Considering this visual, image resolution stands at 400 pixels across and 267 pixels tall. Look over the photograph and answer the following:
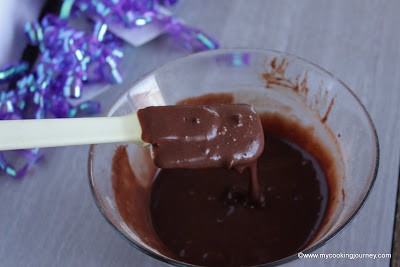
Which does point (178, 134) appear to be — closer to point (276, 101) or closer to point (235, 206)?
point (235, 206)

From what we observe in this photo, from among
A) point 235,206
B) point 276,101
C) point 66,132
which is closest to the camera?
point 66,132

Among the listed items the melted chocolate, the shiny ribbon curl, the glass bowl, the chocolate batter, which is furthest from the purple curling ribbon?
the melted chocolate

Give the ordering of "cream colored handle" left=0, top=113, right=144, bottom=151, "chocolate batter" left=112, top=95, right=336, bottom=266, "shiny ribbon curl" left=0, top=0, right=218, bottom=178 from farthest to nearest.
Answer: "shiny ribbon curl" left=0, top=0, right=218, bottom=178
"chocolate batter" left=112, top=95, right=336, bottom=266
"cream colored handle" left=0, top=113, right=144, bottom=151

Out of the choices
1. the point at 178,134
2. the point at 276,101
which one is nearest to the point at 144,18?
the point at 276,101

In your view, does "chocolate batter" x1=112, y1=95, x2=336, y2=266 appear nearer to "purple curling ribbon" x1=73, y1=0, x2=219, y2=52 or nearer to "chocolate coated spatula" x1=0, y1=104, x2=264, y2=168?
"chocolate coated spatula" x1=0, y1=104, x2=264, y2=168

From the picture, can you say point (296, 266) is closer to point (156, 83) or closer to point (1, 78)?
point (156, 83)

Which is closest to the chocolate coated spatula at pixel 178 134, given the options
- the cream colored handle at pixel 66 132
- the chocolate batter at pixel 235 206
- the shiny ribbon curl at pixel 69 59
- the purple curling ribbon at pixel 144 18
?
the cream colored handle at pixel 66 132

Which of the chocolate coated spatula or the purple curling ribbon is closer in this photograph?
the chocolate coated spatula
